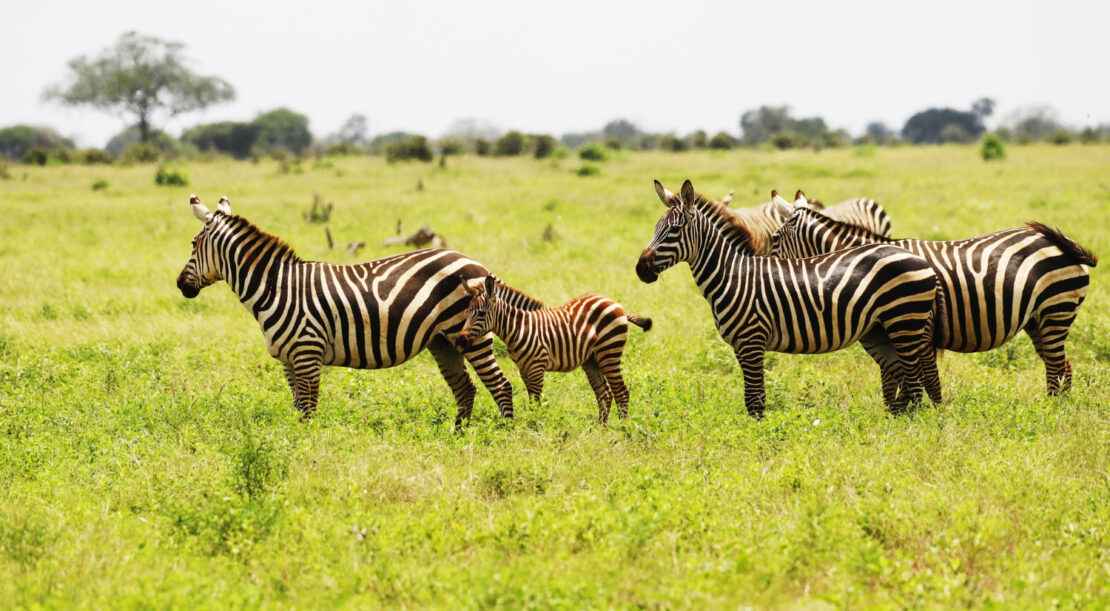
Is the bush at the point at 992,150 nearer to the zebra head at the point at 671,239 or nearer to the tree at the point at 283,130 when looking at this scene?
the zebra head at the point at 671,239

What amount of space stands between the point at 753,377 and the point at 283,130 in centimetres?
8984

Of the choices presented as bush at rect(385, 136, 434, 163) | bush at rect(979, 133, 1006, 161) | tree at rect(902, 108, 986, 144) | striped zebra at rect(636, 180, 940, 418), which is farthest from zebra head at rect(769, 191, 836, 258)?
tree at rect(902, 108, 986, 144)

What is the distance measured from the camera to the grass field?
17.4 feet

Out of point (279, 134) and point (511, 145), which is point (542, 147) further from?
point (279, 134)

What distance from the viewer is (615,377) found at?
902 cm

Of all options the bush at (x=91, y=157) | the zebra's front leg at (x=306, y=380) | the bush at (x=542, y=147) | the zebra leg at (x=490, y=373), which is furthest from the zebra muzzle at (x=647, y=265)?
the bush at (x=91, y=157)

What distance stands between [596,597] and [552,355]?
3.91 meters

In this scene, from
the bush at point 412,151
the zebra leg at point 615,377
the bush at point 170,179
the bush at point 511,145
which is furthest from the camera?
the bush at point 511,145

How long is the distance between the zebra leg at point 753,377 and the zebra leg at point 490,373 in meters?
2.02

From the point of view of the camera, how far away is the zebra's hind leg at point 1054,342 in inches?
345

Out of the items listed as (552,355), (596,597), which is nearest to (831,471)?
(596,597)

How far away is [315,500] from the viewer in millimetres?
6574

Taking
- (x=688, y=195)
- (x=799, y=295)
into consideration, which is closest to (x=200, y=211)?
(x=688, y=195)

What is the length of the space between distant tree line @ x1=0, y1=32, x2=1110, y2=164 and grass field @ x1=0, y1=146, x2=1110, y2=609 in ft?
79.7
